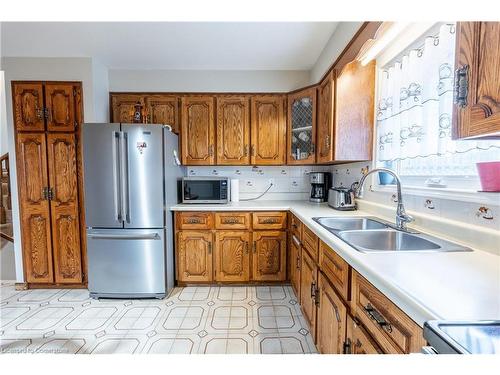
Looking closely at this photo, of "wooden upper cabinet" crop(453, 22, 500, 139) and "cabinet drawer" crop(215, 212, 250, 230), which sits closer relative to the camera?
"wooden upper cabinet" crop(453, 22, 500, 139)

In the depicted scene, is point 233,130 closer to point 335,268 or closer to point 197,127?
point 197,127

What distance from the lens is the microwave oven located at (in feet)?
8.56

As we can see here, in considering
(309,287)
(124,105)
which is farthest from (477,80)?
(124,105)

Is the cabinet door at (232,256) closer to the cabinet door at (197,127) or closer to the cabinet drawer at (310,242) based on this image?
the cabinet drawer at (310,242)

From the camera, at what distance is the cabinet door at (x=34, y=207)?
7.80ft

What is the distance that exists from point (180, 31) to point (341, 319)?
7.78 feet

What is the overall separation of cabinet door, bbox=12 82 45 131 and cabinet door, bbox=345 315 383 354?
3.11 m

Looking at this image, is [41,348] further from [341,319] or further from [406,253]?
[406,253]

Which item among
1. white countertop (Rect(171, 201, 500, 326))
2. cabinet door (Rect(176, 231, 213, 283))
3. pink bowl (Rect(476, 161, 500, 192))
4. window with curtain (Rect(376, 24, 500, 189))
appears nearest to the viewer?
white countertop (Rect(171, 201, 500, 326))

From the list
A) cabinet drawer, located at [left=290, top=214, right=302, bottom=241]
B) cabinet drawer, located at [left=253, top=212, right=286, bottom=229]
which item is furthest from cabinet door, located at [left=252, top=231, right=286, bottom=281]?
cabinet drawer, located at [left=290, top=214, right=302, bottom=241]

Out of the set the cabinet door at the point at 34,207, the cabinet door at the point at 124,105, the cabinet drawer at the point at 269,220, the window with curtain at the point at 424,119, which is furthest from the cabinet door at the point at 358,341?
the cabinet door at the point at 34,207

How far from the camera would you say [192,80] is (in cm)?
274

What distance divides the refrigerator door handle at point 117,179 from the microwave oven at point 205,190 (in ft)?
2.09

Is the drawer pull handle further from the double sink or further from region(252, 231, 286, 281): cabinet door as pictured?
region(252, 231, 286, 281): cabinet door
